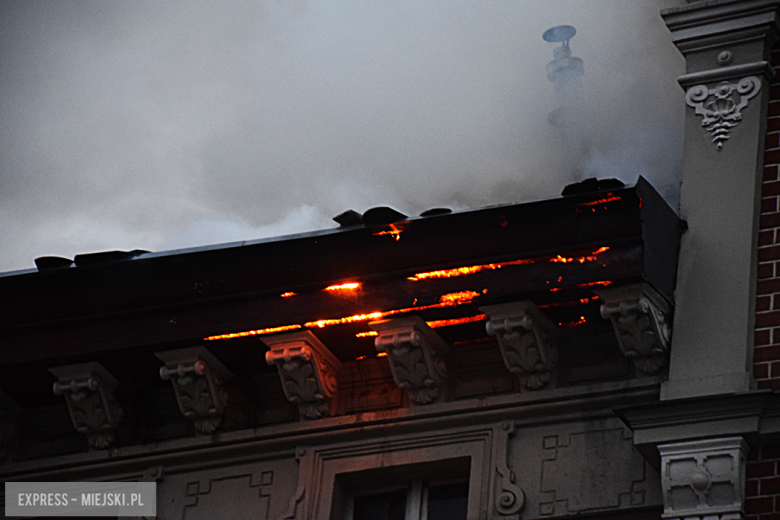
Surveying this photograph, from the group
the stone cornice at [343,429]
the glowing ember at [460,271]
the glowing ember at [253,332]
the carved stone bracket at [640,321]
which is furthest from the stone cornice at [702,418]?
the glowing ember at [253,332]

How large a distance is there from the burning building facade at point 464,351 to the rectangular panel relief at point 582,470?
0.01 m

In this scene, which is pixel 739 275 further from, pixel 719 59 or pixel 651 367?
pixel 719 59

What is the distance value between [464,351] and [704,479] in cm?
209

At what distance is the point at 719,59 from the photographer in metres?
9.43

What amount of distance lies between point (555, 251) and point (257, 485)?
2.67 metres

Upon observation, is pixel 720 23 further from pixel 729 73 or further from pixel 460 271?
pixel 460 271

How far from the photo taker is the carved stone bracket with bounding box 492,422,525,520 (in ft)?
28.2

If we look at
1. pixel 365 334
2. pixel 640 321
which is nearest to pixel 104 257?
pixel 365 334

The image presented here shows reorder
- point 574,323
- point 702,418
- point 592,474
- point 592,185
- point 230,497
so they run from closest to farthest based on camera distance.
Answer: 1. point 702,418
2. point 592,474
3. point 592,185
4. point 574,323
5. point 230,497

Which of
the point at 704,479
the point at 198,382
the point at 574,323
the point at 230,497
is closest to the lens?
the point at 704,479

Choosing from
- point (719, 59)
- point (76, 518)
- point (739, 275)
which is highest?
point (719, 59)

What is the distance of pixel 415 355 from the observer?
30.0 feet

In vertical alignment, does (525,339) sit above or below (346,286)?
below

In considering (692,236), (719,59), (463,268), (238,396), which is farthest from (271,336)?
(719,59)
